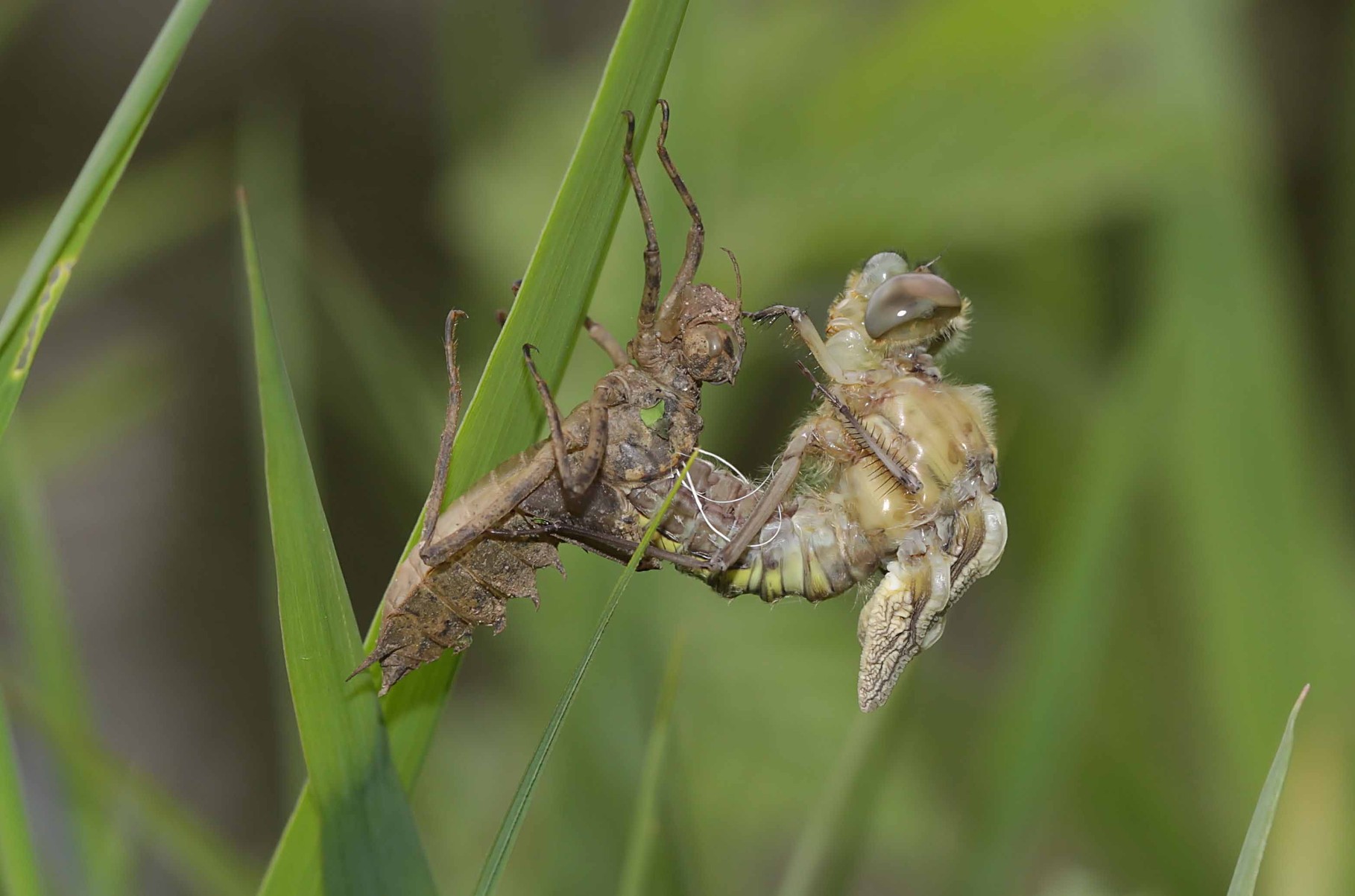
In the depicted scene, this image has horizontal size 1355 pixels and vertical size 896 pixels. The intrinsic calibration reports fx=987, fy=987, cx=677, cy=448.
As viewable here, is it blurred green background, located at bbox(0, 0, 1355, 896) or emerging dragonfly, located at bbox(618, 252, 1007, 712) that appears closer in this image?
emerging dragonfly, located at bbox(618, 252, 1007, 712)

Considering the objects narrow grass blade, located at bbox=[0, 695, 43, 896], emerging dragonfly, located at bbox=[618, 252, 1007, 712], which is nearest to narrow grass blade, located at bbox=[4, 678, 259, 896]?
narrow grass blade, located at bbox=[0, 695, 43, 896]

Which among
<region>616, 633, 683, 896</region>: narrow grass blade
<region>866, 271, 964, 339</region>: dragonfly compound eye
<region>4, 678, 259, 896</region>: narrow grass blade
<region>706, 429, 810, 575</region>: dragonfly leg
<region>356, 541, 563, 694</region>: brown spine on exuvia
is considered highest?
<region>866, 271, 964, 339</region>: dragonfly compound eye

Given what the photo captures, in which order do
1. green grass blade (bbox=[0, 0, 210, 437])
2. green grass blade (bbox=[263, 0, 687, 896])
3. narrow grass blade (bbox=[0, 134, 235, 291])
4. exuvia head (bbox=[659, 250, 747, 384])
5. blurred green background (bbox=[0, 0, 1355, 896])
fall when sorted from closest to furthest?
green grass blade (bbox=[0, 0, 210, 437])
green grass blade (bbox=[263, 0, 687, 896])
exuvia head (bbox=[659, 250, 747, 384])
blurred green background (bbox=[0, 0, 1355, 896])
narrow grass blade (bbox=[0, 134, 235, 291])

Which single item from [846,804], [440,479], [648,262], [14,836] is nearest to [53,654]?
[14,836]

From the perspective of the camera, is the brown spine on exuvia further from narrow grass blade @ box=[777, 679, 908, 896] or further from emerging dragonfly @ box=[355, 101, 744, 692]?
narrow grass blade @ box=[777, 679, 908, 896]

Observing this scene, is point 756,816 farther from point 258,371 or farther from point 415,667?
point 258,371

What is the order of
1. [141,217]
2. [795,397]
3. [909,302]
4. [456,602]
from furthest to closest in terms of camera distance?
1. [795,397]
2. [141,217]
3. [909,302]
4. [456,602]

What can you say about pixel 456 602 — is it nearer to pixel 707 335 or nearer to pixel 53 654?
pixel 707 335
